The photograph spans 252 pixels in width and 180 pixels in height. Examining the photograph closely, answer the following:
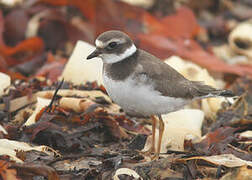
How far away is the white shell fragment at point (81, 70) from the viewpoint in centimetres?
521

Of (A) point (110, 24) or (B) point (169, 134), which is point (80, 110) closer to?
(B) point (169, 134)

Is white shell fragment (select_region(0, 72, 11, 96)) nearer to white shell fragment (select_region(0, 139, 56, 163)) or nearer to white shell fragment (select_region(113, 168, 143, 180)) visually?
white shell fragment (select_region(0, 139, 56, 163))

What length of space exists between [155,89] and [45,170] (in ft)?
4.01

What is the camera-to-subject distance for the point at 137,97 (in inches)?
153

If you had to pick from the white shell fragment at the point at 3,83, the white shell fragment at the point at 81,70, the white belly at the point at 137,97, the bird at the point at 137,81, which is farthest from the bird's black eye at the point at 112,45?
the white shell fragment at the point at 3,83

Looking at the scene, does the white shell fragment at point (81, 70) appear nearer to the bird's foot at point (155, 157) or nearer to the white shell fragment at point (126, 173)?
the bird's foot at point (155, 157)

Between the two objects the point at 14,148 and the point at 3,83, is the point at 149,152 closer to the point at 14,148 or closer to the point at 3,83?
the point at 14,148

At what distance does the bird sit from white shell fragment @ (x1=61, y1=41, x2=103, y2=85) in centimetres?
108

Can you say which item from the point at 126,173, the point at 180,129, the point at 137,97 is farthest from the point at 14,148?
the point at 180,129

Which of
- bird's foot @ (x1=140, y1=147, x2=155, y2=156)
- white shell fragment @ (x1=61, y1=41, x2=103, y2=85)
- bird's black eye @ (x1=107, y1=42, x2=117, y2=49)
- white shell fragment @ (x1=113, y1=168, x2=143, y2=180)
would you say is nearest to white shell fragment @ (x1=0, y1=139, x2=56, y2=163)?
white shell fragment @ (x1=113, y1=168, x2=143, y2=180)

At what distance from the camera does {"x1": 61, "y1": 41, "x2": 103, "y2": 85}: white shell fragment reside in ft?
17.1

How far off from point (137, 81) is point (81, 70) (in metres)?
1.48

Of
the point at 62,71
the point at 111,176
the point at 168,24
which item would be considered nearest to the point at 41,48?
the point at 62,71

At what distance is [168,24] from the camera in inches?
293
